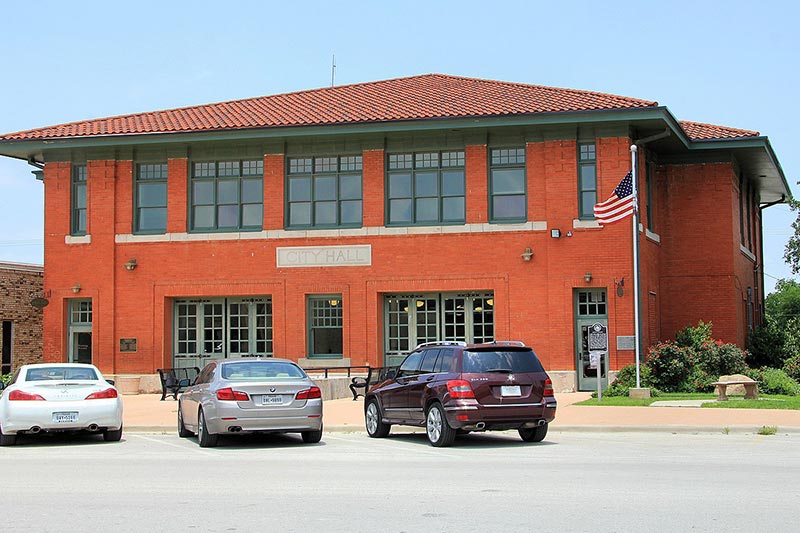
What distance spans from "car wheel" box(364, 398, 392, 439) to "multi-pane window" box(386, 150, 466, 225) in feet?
38.1

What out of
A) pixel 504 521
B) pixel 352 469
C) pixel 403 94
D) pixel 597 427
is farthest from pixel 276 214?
pixel 504 521

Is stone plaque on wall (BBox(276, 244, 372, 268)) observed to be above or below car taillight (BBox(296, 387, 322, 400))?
above

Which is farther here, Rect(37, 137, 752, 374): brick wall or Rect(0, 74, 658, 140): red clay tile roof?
Rect(0, 74, 658, 140): red clay tile roof

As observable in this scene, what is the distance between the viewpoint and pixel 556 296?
28266 mm

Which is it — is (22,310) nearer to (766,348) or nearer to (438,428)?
(438,428)

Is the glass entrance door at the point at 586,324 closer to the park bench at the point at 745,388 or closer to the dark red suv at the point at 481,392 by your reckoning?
the park bench at the point at 745,388

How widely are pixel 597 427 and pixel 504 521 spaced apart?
32.4 ft

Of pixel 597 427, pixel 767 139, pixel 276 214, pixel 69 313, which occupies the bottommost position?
pixel 597 427

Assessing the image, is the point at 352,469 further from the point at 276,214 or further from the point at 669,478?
the point at 276,214

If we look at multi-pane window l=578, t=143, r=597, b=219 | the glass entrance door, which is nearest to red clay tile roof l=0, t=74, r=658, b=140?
multi-pane window l=578, t=143, r=597, b=219

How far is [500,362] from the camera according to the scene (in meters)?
16.3

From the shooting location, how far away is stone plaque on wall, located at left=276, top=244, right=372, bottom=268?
29719mm

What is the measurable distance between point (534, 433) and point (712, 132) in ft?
→ 58.2

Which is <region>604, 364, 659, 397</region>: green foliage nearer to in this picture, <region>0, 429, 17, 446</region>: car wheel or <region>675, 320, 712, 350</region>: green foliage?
<region>675, 320, 712, 350</region>: green foliage
